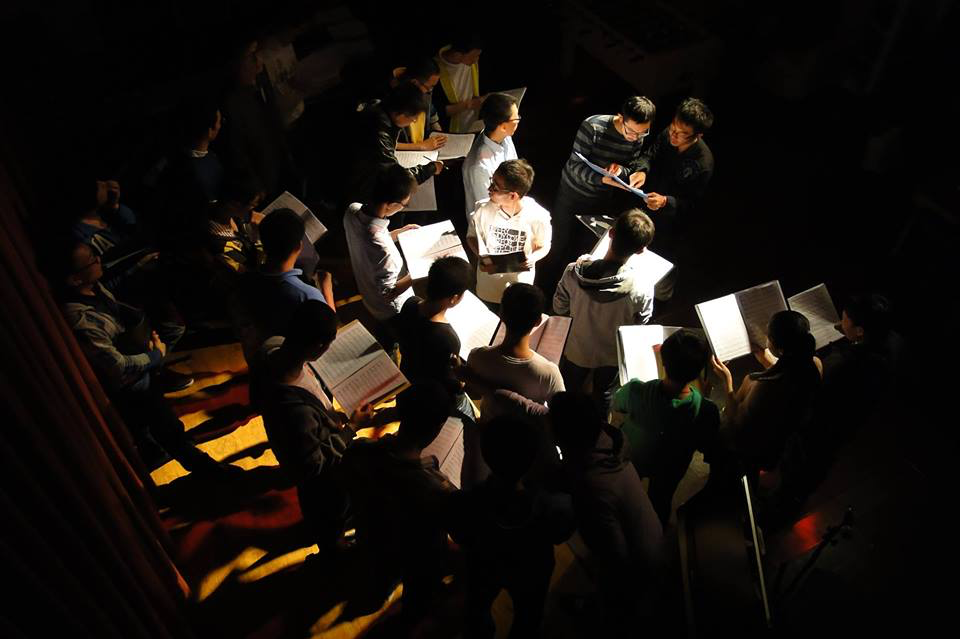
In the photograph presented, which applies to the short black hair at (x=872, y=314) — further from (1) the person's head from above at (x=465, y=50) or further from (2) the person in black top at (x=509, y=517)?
(1) the person's head from above at (x=465, y=50)

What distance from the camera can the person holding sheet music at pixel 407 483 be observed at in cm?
226

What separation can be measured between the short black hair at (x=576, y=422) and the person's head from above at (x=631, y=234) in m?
0.91

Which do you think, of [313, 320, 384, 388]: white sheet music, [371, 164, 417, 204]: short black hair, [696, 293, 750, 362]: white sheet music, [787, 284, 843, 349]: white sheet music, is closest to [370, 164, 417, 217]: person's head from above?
[371, 164, 417, 204]: short black hair

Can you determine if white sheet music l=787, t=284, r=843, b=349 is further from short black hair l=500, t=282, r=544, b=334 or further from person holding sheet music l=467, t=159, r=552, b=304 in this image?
short black hair l=500, t=282, r=544, b=334

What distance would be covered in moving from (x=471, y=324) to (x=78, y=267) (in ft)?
5.95

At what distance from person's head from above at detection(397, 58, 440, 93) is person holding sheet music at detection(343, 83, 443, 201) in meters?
0.16

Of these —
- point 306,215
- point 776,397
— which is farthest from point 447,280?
point 776,397

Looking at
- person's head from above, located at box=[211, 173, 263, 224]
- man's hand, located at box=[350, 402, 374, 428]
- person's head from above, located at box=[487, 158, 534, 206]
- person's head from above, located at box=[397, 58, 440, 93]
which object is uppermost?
person's head from above, located at box=[397, 58, 440, 93]

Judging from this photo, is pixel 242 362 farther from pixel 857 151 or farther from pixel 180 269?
pixel 857 151

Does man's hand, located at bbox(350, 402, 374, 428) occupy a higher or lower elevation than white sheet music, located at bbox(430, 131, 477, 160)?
lower

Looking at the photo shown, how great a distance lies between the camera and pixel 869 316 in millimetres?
2775

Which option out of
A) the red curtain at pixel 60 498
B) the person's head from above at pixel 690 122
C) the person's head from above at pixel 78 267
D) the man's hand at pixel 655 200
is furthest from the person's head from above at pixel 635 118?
the red curtain at pixel 60 498

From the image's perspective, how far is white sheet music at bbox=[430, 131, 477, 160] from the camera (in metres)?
4.25

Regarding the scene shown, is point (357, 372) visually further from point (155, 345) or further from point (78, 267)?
point (78, 267)
